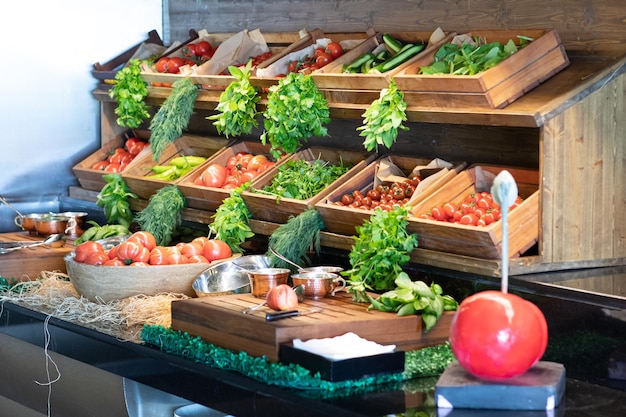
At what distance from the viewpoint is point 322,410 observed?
3.79 m

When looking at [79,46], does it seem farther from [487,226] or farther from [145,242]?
[487,226]

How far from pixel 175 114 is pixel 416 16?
1614 mm

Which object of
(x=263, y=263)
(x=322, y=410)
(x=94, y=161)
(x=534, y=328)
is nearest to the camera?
(x=534, y=328)

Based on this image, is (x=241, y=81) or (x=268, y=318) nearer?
(x=268, y=318)

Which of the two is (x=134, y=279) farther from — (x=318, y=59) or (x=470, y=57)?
(x=470, y=57)

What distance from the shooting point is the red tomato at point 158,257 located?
5.51 m

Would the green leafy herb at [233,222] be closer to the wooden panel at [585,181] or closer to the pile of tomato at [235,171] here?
the pile of tomato at [235,171]

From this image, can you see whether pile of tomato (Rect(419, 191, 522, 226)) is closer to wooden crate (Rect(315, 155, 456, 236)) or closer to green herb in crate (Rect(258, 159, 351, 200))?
wooden crate (Rect(315, 155, 456, 236))

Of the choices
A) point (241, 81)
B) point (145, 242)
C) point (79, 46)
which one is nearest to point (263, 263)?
point (145, 242)

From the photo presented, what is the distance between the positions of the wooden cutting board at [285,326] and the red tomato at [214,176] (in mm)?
1703

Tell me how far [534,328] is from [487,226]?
3.70 feet

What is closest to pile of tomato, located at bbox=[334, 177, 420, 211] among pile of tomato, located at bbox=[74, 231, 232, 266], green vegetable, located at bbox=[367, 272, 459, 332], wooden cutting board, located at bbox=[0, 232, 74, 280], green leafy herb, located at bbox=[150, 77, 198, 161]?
pile of tomato, located at bbox=[74, 231, 232, 266]

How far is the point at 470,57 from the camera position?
5.14 m

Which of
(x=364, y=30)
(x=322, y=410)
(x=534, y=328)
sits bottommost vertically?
(x=322, y=410)
